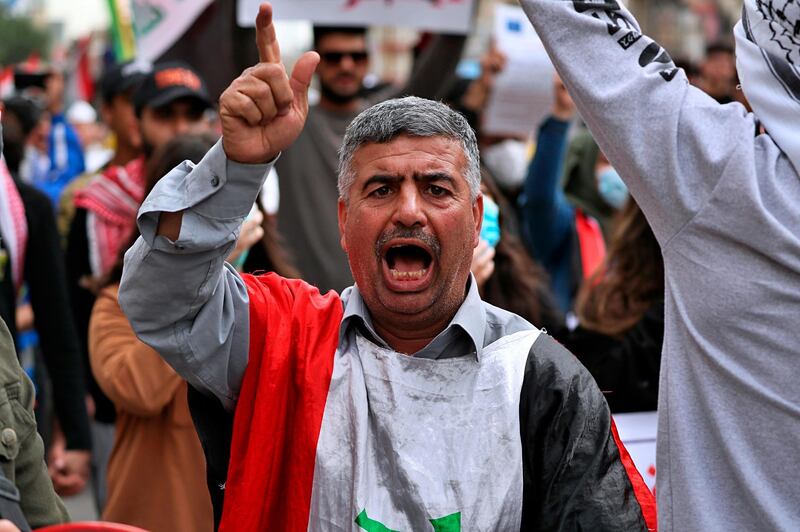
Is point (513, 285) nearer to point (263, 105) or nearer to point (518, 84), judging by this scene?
point (518, 84)

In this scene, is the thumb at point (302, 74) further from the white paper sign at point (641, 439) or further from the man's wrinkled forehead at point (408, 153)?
the white paper sign at point (641, 439)

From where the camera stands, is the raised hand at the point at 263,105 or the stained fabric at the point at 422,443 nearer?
the raised hand at the point at 263,105

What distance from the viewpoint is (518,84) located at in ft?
19.5

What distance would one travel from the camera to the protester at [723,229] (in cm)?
218

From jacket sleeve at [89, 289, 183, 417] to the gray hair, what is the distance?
128 centimetres

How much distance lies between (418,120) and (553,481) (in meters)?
0.85

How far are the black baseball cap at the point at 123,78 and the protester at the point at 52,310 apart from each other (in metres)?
2.08

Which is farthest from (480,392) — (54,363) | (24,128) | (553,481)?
(24,128)

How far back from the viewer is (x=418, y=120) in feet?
8.73

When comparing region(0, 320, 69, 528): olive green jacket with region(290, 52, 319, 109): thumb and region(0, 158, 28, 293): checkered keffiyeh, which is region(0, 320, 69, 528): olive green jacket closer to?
region(290, 52, 319, 109): thumb

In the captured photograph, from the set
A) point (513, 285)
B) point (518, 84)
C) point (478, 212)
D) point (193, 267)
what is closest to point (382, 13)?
point (518, 84)

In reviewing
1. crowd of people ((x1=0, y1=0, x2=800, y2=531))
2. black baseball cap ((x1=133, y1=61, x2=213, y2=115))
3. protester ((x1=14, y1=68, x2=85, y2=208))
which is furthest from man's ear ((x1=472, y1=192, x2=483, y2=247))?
protester ((x1=14, y1=68, x2=85, y2=208))

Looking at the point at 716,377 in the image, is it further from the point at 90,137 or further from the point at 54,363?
the point at 90,137

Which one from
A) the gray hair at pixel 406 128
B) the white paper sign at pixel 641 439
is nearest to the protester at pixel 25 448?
the gray hair at pixel 406 128
